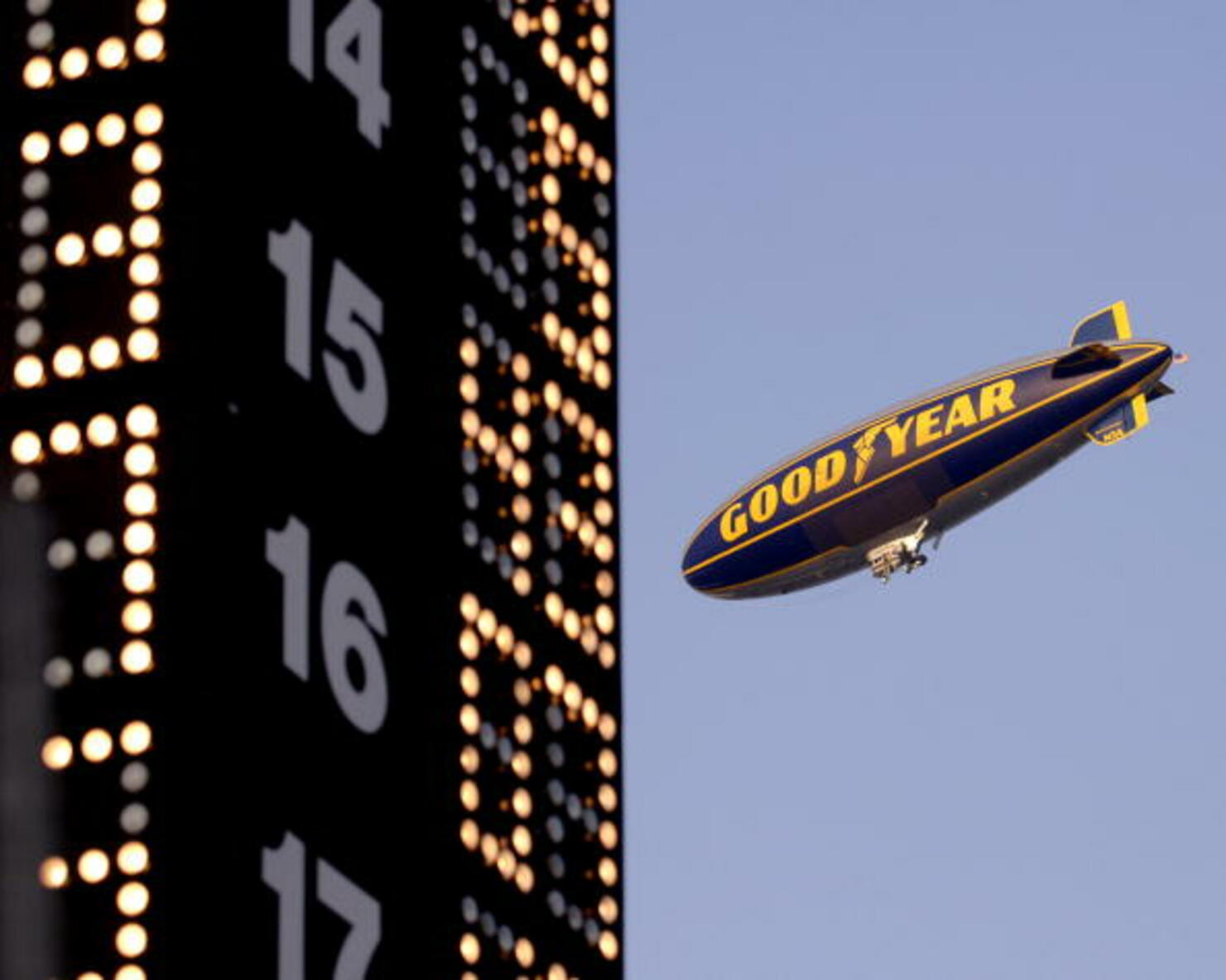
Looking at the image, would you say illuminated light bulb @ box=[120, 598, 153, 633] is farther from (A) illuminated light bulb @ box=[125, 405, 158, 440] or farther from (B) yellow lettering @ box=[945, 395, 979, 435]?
(B) yellow lettering @ box=[945, 395, 979, 435]

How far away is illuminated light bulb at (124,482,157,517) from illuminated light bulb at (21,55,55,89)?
12.0 feet

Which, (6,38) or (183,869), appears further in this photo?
(6,38)

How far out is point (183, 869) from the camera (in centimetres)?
2334

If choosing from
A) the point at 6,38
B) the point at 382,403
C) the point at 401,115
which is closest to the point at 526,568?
the point at 382,403

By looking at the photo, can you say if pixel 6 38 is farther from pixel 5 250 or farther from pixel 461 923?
pixel 461 923

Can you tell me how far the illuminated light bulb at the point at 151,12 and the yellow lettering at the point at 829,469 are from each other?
85735 millimetres

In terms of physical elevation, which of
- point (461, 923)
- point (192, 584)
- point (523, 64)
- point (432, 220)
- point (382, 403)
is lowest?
point (461, 923)

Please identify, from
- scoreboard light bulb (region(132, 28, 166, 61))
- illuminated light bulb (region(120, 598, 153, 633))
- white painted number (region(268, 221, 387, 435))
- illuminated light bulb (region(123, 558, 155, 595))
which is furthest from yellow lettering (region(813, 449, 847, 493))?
illuminated light bulb (region(120, 598, 153, 633))

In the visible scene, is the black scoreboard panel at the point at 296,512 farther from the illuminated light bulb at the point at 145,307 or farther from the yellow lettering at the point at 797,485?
the yellow lettering at the point at 797,485

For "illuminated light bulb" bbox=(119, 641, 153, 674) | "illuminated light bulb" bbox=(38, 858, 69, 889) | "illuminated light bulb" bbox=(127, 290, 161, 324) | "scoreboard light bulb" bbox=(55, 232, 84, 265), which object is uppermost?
"scoreboard light bulb" bbox=(55, 232, 84, 265)

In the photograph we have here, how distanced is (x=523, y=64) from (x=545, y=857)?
23.2 feet

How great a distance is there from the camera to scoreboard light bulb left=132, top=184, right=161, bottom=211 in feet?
82.9

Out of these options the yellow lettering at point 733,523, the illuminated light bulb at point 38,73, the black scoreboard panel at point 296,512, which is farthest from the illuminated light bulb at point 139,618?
the yellow lettering at point 733,523

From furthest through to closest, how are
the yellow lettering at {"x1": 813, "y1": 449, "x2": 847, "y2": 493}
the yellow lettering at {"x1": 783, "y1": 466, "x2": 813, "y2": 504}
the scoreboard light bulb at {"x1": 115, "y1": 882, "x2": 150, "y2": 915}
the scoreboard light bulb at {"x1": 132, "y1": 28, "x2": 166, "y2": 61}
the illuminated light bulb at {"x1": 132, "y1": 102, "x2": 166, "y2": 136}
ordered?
the yellow lettering at {"x1": 783, "y1": 466, "x2": 813, "y2": 504} < the yellow lettering at {"x1": 813, "y1": 449, "x2": 847, "y2": 493} < the scoreboard light bulb at {"x1": 132, "y1": 28, "x2": 166, "y2": 61} < the illuminated light bulb at {"x1": 132, "y1": 102, "x2": 166, "y2": 136} < the scoreboard light bulb at {"x1": 115, "y1": 882, "x2": 150, "y2": 915}
